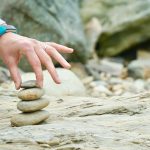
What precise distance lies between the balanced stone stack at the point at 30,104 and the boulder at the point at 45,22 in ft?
13.3

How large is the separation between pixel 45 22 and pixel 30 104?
14.4ft

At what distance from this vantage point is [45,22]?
7.25 meters

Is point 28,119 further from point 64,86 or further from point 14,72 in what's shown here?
point 64,86

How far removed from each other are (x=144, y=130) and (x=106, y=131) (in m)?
0.22

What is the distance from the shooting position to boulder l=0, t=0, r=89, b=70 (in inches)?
276

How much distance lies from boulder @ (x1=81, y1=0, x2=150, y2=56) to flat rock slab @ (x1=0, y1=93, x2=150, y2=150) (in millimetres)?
6437

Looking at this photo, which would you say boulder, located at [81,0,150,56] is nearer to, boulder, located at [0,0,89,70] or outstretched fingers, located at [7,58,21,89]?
boulder, located at [0,0,89,70]

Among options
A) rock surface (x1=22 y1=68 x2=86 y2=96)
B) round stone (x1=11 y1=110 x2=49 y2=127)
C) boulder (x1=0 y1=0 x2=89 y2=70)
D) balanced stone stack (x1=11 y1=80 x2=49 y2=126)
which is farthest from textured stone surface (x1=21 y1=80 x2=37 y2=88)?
boulder (x1=0 y1=0 x2=89 y2=70)

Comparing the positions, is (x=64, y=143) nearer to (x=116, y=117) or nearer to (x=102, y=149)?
(x=102, y=149)

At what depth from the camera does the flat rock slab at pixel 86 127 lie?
2.65 m

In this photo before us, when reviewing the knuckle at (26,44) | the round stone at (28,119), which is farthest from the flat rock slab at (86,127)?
the knuckle at (26,44)

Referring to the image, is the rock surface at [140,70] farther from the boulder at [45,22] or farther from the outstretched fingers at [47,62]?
the outstretched fingers at [47,62]

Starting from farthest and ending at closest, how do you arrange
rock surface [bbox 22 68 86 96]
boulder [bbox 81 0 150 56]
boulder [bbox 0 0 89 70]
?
1. boulder [bbox 81 0 150 56]
2. boulder [bbox 0 0 89 70]
3. rock surface [bbox 22 68 86 96]

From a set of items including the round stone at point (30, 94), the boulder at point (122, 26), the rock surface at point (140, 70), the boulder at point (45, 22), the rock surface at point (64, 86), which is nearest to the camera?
the round stone at point (30, 94)
